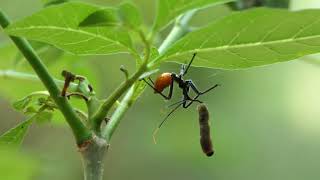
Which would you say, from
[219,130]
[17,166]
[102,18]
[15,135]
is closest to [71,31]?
[102,18]

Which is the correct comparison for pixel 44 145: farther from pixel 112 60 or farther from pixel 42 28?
pixel 42 28

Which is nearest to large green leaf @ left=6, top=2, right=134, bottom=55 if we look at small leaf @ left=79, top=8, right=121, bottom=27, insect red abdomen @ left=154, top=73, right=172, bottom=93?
small leaf @ left=79, top=8, right=121, bottom=27

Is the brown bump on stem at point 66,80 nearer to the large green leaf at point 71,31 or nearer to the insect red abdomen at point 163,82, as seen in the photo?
the large green leaf at point 71,31

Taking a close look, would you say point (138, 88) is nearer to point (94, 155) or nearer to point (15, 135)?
point (94, 155)

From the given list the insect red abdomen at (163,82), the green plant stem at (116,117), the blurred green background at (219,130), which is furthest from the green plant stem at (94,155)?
the blurred green background at (219,130)

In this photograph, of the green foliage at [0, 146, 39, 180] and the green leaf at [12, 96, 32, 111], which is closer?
the green leaf at [12, 96, 32, 111]

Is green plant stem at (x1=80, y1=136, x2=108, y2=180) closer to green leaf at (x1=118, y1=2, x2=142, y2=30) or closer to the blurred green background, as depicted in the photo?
green leaf at (x1=118, y1=2, x2=142, y2=30)
